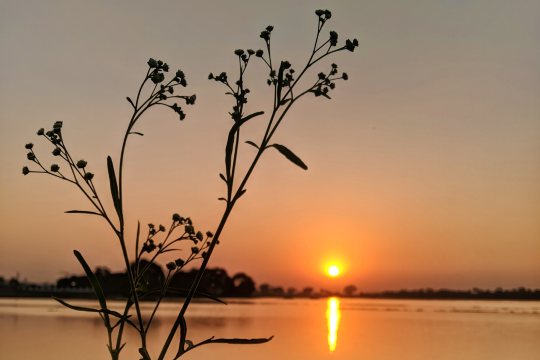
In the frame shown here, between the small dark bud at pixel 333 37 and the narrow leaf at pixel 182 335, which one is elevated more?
the small dark bud at pixel 333 37

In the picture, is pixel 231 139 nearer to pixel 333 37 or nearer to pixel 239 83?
pixel 239 83

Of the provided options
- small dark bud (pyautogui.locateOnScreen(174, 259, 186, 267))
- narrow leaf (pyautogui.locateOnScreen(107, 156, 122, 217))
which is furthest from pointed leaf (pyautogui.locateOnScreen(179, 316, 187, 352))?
narrow leaf (pyautogui.locateOnScreen(107, 156, 122, 217))

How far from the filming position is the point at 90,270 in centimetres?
119

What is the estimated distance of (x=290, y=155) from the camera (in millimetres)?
1120

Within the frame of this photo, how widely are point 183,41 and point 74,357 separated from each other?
11.9 ft

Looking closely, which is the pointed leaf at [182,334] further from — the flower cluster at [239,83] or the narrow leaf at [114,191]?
the flower cluster at [239,83]

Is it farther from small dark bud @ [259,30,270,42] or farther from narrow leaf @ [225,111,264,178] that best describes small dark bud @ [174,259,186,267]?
small dark bud @ [259,30,270,42]

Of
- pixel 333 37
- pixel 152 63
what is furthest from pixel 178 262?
pixel 333 37

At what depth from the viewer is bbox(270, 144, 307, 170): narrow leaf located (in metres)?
1.08

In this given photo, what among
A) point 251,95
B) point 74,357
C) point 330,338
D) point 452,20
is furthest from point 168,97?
point 330,338

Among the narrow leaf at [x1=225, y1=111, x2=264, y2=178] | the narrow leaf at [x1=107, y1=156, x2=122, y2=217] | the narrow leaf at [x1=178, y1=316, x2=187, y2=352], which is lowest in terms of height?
the narrow leaf at [x1=178, y1=316, x2=187, y2=352]

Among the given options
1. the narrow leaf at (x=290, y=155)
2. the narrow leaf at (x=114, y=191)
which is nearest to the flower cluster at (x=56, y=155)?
the narrow leaf at (x=114, y=191)

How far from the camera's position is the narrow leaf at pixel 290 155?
1.08 meters

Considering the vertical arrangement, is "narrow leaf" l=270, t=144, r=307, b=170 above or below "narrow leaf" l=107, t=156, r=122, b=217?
above
